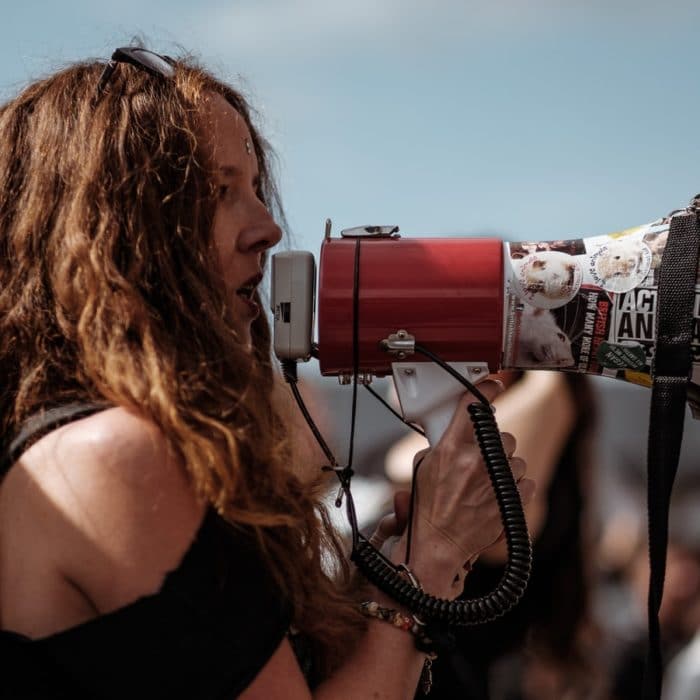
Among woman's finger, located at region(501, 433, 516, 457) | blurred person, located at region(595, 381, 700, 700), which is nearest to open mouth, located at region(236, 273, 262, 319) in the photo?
woman's finger, located at region(501, 433, 516, 457)

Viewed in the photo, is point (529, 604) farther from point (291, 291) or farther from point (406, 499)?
point (291, 291)

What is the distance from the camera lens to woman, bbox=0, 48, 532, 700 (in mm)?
1518

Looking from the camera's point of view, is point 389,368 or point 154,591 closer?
point 154,591

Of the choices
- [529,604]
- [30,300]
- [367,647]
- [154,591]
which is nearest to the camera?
[154,591]

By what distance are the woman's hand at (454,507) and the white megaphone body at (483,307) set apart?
2.0 inches

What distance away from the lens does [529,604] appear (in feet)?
9.99

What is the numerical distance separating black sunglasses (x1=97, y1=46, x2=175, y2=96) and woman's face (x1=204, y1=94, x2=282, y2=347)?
10 centimetres

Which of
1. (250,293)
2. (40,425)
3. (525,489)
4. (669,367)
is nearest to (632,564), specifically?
(525,489)

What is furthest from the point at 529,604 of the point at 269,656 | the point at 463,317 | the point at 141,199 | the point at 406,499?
the point at 141,199

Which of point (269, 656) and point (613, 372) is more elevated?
point (613, 372)

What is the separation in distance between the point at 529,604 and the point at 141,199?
1.79 m

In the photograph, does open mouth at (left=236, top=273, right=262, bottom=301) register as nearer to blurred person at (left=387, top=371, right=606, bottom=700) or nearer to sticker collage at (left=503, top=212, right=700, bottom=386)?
sticker collage at (left=503, top=212, right=700, bottom=386)

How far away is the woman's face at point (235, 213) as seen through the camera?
76.5 inches

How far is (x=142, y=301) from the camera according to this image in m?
1.70
